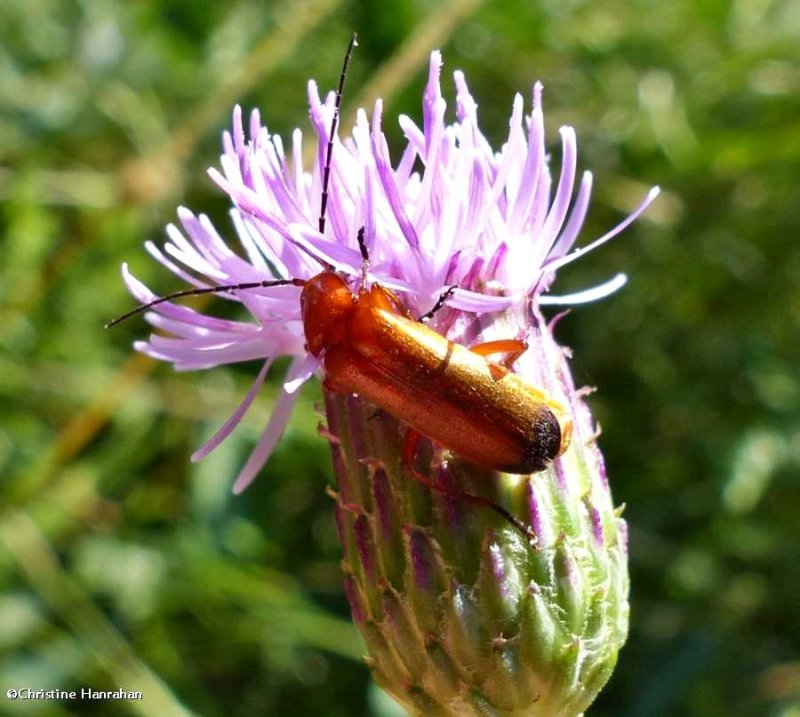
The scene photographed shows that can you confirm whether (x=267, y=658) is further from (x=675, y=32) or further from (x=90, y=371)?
(x=675, y=32)

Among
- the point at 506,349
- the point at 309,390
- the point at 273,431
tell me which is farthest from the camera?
the point at 309,390

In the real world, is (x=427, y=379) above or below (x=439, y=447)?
above

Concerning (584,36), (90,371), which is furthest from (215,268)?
(584,36)

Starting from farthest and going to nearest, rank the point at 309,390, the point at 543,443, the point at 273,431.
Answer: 1. the point at 309,390
2. the point at 273,431
3. the point at 543,443

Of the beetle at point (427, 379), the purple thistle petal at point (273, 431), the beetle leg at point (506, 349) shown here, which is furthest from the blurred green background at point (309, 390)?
the beetle leg at point (506, 349)

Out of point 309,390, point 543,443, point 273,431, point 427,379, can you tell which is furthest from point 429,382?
point 309,390

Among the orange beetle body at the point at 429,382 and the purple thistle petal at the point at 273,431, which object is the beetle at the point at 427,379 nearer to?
the orange beetle body at the point at 429,382

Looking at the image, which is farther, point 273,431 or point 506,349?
point 273,431

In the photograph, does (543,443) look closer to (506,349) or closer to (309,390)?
(506,349)
